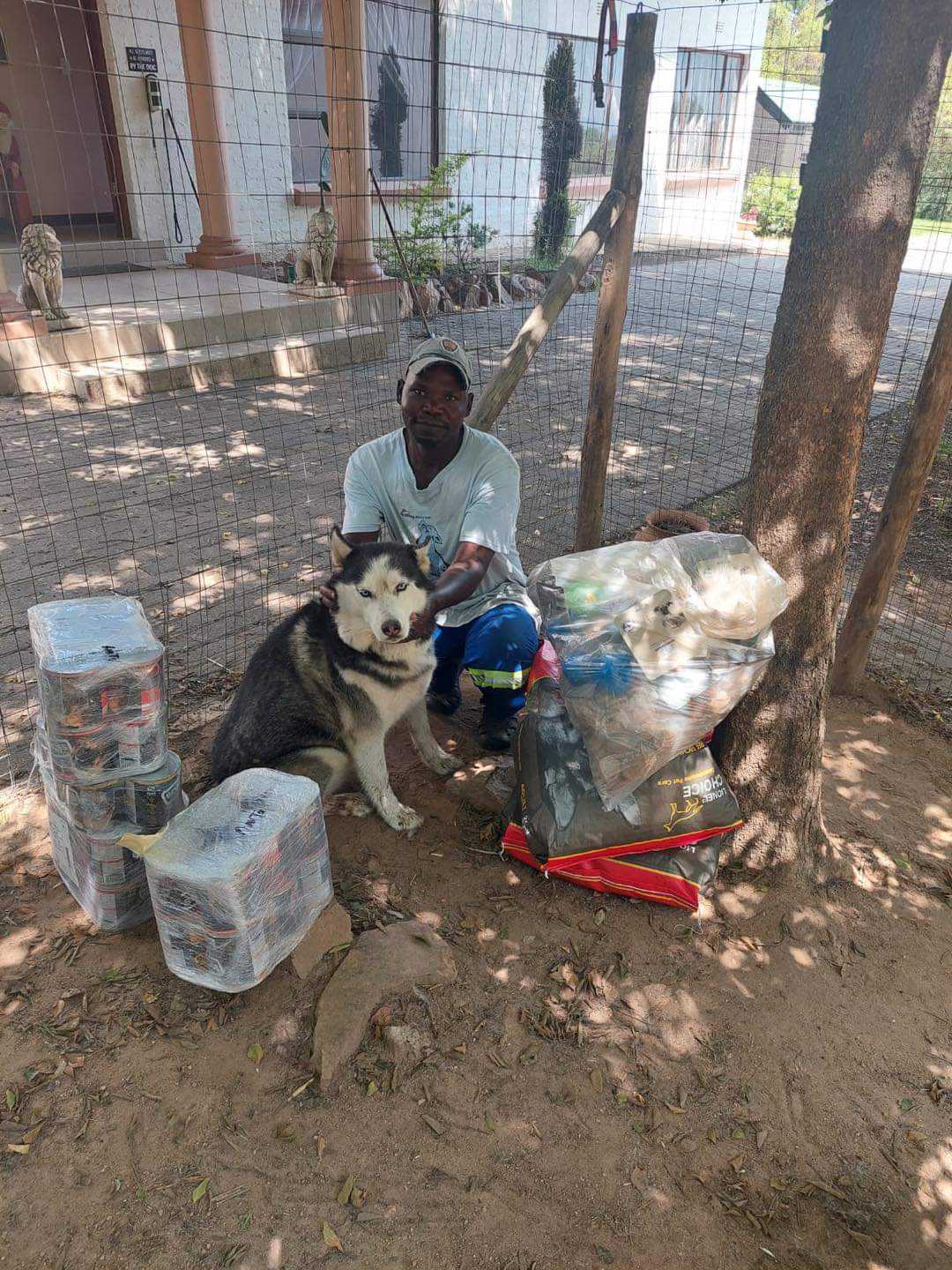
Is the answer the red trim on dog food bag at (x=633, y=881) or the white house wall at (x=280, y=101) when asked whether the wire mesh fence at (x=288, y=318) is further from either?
the red trim on dog food bag at (x=633, y=881)

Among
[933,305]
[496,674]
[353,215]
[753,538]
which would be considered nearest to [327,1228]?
[496,674]

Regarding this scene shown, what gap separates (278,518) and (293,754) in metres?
3.72

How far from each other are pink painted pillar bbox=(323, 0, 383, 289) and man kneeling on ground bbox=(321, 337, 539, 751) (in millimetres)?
6150

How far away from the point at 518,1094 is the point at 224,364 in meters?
9.02

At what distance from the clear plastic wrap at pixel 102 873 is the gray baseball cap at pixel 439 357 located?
88.4 inches

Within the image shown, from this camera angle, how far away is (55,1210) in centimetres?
Result: 207

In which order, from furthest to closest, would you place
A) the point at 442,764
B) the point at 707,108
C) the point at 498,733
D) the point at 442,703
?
the point at 707,108, the point at 442,703, the point at 498,733, the point at 442,764

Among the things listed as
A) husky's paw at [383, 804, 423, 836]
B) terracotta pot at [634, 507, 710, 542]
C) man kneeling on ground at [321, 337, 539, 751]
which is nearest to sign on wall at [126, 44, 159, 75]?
man kneeling on ground at [321, 337, 539, 751]

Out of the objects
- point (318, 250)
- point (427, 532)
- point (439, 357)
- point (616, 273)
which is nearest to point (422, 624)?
point (427, 532)

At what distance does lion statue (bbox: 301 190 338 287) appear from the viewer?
1038 centimetres

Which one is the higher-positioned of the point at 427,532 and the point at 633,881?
the point at 427,532

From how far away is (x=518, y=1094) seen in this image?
2402 mm

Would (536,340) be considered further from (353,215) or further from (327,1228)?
(353,215)

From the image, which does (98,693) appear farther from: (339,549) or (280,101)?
(280,101)
